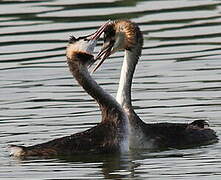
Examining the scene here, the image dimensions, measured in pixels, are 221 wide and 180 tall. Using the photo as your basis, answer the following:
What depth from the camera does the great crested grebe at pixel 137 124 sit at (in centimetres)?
1814

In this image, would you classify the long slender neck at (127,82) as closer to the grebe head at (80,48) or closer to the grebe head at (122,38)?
the grebe head at (122,38)

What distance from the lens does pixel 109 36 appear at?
18.7 metres

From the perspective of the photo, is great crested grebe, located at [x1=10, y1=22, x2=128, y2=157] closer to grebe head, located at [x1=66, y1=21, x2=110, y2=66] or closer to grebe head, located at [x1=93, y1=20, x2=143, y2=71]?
grebe head, located at [x1=66, y1=21, x2=110, y2=66]

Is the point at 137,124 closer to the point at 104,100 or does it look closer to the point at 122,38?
the point at 104,100

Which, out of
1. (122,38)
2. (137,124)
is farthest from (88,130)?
(122,38)

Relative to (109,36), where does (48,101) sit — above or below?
below

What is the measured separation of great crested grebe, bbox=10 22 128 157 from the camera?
57.7 feet

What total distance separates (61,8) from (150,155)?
10.1 metres

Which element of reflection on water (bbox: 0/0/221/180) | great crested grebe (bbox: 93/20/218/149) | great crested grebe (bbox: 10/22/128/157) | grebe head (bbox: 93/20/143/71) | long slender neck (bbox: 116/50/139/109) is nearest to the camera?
reflection on water (bbox: 0/0/221/180)

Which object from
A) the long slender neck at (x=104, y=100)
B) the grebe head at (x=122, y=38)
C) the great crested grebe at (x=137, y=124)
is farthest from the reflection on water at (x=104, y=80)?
the grebe head at (x=122, y=38)

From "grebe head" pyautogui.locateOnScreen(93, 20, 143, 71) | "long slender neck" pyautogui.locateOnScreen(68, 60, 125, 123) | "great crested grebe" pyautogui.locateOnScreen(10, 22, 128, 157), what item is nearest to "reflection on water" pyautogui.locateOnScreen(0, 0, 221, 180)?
"great crested grebe" pyautogui.locateOnScreen(10, 22, 128, 157)

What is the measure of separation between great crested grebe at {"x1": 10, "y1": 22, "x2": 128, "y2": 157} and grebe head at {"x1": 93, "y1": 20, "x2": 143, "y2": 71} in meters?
0.63

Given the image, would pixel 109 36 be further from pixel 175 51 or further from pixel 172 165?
pixel 175 51

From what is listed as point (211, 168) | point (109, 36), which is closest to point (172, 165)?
point (211, 168)
